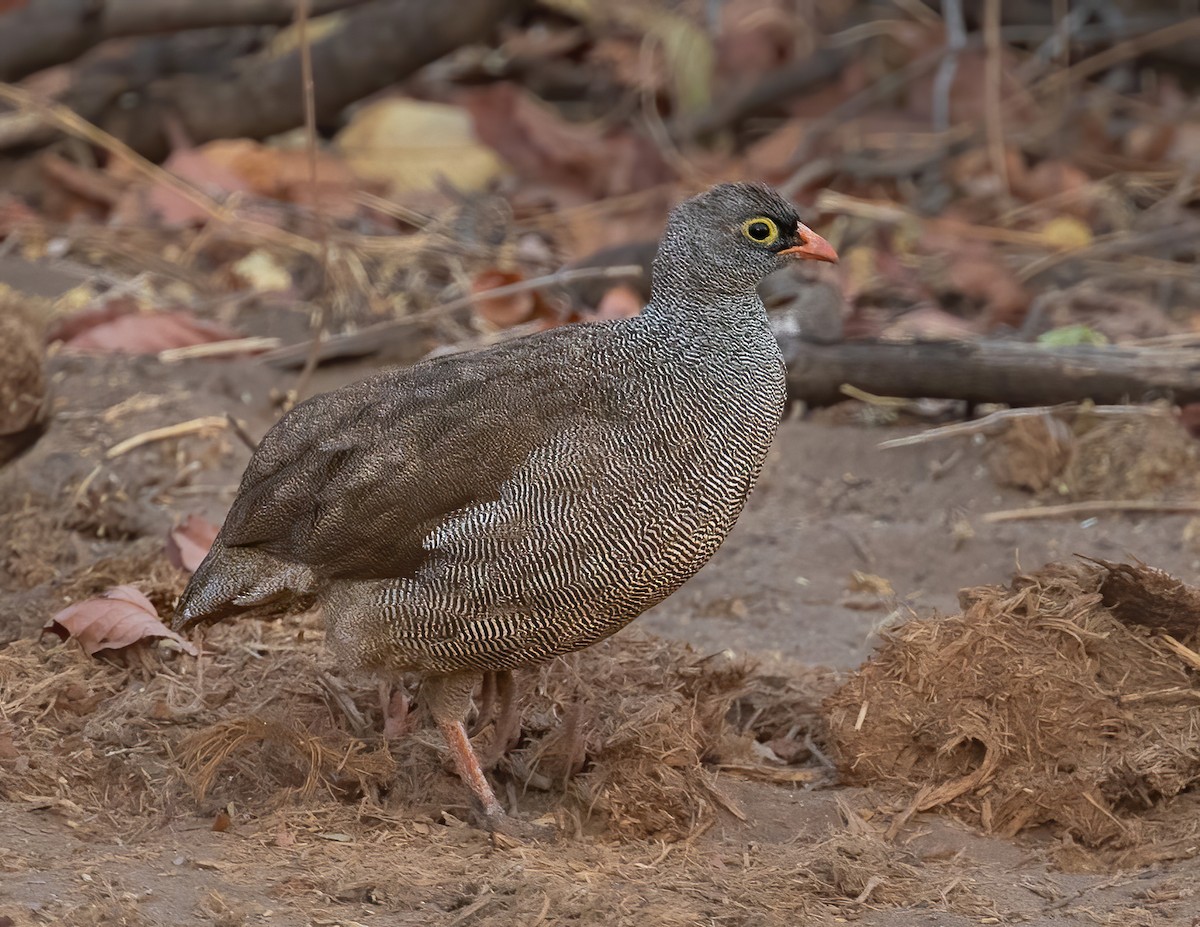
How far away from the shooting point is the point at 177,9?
8414 millimetres

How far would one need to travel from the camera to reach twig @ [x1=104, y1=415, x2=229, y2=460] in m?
6.10

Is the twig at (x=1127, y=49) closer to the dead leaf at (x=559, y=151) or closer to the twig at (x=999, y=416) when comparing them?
the dead leaf at (x=559, y=151)

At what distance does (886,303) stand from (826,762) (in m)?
4.23

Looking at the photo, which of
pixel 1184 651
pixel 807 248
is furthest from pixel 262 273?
pixel 1184 651

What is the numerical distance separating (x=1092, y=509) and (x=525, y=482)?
2977 mm

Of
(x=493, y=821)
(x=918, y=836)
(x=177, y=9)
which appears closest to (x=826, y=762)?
(x=918, y=836)

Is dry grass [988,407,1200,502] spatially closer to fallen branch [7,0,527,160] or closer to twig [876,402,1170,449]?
twig [876,402,1170,449]

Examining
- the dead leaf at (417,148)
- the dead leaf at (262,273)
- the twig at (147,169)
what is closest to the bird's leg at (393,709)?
the dead leaf at (262,273)

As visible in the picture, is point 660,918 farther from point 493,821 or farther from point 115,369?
point 115,369

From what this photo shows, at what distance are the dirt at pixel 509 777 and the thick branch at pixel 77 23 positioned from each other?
2977 mm

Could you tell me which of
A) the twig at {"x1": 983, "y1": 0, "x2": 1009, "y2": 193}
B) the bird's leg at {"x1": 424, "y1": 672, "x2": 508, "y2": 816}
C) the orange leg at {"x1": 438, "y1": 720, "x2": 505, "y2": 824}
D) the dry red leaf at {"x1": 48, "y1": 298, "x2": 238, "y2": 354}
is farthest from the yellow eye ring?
the twig at {"x1": 983, "y1": 0, "x2": 1009, "y2": 193}

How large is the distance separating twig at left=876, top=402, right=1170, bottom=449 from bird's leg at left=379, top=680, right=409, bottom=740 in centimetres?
279

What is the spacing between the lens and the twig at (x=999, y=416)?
608 centimetres

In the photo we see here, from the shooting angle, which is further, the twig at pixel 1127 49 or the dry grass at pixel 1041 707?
the twig at pixel 1127 49
